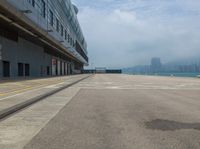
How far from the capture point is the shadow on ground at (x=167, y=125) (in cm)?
829

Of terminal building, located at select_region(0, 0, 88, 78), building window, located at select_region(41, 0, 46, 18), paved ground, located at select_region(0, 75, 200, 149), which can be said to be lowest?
paved ground, located at select_region(0, 75, 200, 149)

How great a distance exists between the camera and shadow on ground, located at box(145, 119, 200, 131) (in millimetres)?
8289

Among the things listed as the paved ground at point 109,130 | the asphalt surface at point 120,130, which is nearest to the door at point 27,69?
the paved ground at point 109,130

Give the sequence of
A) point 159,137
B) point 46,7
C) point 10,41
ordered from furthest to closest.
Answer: point 46,7, point 10,41, point 159,137

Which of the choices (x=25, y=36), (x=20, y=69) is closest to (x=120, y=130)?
(x=20, y=69)

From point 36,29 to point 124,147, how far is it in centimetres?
3917

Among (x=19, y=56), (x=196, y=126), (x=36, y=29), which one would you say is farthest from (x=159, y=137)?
(x=19, y=56)

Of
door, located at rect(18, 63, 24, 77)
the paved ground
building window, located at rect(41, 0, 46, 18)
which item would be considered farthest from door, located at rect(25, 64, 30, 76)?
the paved ground

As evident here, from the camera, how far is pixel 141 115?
10.6 meters

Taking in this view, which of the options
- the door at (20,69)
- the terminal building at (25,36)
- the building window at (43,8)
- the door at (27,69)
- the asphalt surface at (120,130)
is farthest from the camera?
the building window at (43,8)

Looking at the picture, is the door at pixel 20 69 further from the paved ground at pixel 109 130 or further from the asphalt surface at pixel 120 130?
the asphalt surface at pixel 120 130

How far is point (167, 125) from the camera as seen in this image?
8.72 meters

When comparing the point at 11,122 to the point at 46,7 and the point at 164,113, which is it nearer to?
the point at 164,113

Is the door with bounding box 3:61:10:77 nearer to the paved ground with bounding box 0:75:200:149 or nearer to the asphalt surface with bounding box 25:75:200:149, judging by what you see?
the paved ground with bounding box 0:75:200:149
